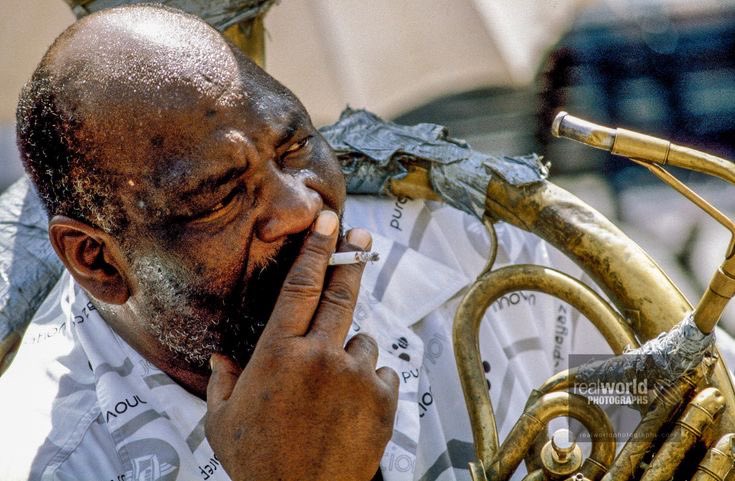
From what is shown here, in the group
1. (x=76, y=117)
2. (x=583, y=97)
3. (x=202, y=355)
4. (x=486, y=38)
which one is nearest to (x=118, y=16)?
(x=76, y=117)

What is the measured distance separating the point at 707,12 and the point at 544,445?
5.62m

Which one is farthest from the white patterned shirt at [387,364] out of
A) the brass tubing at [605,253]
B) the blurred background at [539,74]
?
the blurred background at [539,74]

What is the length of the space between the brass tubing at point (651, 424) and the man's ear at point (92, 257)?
1.02 meters

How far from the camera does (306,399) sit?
173cm

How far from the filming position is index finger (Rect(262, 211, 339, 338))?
5.70 feet

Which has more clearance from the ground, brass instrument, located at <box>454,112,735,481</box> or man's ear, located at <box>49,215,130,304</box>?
brass instrument, located at <box>454,112,735,481</box>

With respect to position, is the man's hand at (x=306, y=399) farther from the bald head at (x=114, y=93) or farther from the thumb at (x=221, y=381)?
the bald head at (x=114, y=93)

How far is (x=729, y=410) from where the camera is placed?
1842 millimetres

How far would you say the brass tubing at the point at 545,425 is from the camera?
196 centimetres

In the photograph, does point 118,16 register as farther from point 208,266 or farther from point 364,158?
Answer: point 364,158

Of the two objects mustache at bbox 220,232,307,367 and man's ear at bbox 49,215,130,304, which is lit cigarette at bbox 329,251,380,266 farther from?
man's ear at bbox 49,215,130,304

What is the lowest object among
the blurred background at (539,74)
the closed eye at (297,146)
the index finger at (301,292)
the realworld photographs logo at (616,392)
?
the index finger at (301,292)

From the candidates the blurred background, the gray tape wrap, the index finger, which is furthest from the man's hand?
the blurred background

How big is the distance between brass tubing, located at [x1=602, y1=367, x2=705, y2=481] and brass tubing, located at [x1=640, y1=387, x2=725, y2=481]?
0.03m
